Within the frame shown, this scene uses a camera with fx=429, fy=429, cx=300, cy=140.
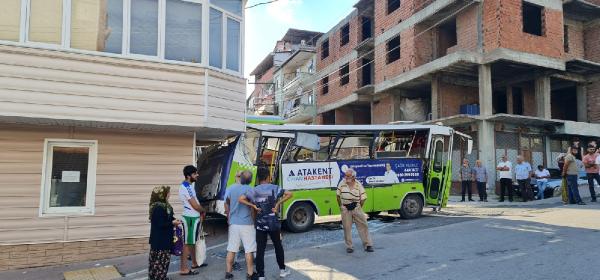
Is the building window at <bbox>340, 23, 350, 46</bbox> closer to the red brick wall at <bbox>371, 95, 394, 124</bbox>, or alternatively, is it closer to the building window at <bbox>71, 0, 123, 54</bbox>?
the red brick wall at <bbox>371, 95, 394, 124</bbox>

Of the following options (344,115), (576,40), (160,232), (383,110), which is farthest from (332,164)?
(344,115)

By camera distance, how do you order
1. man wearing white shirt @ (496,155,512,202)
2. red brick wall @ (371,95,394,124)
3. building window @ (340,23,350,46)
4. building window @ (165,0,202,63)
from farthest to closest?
building window @ (340,23,350,46) → red brick wall @ (371,95,394,124) → man wearing white shirt @ (496,155,512,202) → building window @ (165,0,202,63)

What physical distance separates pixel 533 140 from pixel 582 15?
25.9 feet

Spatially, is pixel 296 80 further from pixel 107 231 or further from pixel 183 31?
pixel 107 231

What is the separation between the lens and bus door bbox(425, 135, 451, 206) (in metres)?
12.3

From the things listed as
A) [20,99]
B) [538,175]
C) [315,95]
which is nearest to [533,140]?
[538,175]

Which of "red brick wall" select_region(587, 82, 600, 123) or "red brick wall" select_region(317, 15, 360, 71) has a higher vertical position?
"red brick wall" select_region(317, 15, 360, 71)

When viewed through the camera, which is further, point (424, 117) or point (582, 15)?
point (424, 117)

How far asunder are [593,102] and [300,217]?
66.5ft

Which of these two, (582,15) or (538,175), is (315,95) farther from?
(538,175)

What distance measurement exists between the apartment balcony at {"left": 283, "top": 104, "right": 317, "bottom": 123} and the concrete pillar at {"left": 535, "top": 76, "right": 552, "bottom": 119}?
18.3 meters

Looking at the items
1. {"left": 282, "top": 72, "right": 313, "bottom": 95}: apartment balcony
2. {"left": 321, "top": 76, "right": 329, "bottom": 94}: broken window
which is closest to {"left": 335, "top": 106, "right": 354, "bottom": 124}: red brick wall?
{"left": 321, "top": 76, "right": 329, "bottom": 94}: broken window

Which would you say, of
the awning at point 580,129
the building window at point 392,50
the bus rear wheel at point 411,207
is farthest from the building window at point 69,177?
the building window at point 392,50

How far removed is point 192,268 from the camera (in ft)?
23.2
